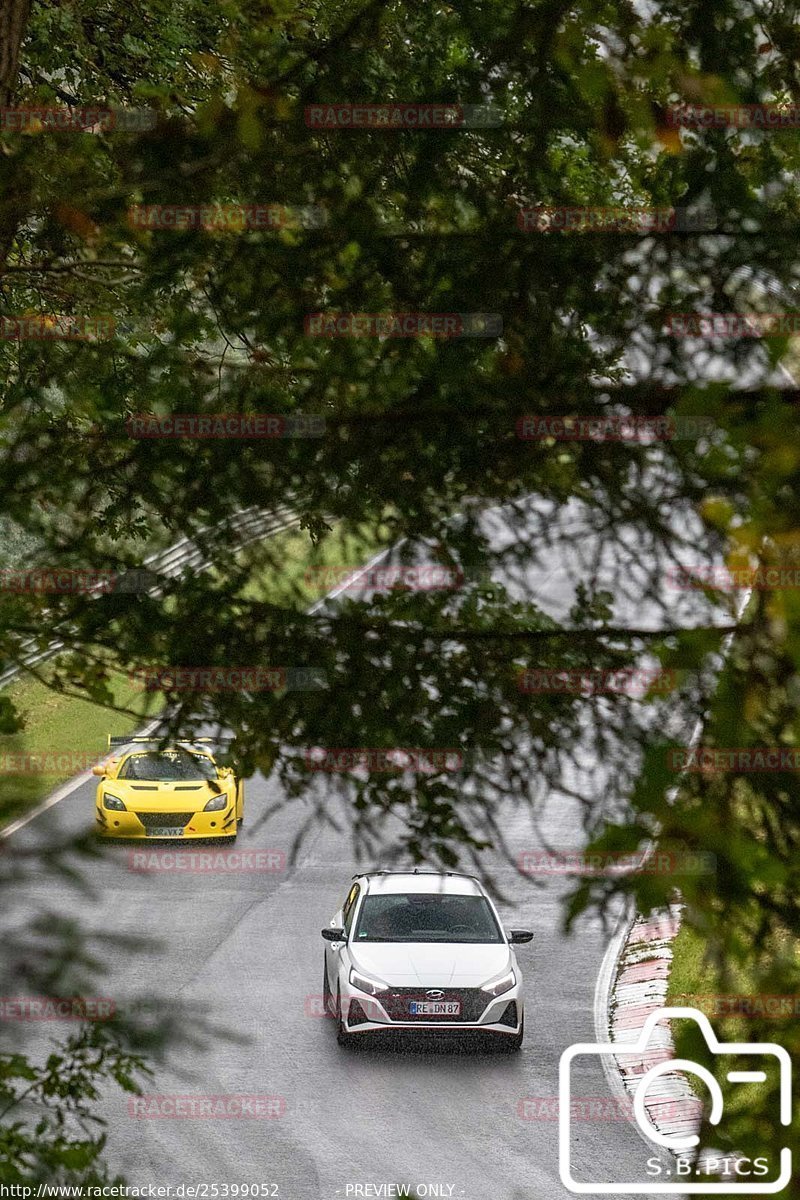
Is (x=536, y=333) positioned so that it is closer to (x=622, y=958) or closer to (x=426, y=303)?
(x=426, y=303)

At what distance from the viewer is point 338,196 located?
185 inches

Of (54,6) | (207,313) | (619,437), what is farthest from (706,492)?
(54,6)

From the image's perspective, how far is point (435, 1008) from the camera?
12953mm

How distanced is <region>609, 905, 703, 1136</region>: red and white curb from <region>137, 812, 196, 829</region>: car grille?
225 inches

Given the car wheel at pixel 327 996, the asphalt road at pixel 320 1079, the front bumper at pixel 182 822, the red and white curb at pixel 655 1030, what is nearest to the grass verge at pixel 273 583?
the asphalt road at pixel 320 1079

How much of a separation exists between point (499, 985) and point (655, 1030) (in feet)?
5.87

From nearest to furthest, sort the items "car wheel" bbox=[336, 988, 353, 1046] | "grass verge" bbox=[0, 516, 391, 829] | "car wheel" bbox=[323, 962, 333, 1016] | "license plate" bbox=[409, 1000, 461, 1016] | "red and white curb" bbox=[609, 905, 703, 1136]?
"grass verge" bbox=[0, 516, 391, 829] < "red and white curb" bbox=[609, 905, 703, 1136] < "license plate" bbox=[409, 1000, 461, 1016] < "car wheel" bbox=[336, 988, 353, 1046] < "car wheel" bbox=[323, 962, 333, 1016]

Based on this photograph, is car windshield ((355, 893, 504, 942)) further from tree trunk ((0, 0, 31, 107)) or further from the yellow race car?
tree trunk ((0, 0, 31, 107))

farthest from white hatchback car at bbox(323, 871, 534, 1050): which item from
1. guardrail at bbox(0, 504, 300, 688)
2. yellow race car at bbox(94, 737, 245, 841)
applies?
guardrail at bbox(0, 504, 300, 688)

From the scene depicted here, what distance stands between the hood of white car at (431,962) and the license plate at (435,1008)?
0.25 meters

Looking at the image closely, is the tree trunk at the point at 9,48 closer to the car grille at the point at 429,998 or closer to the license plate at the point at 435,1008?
the car grille at the point at 429,998

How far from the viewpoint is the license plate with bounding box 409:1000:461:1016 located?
12875mm

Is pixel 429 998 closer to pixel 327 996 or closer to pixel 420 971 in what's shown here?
pixel 420 971

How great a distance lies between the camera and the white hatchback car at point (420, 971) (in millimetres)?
12758
